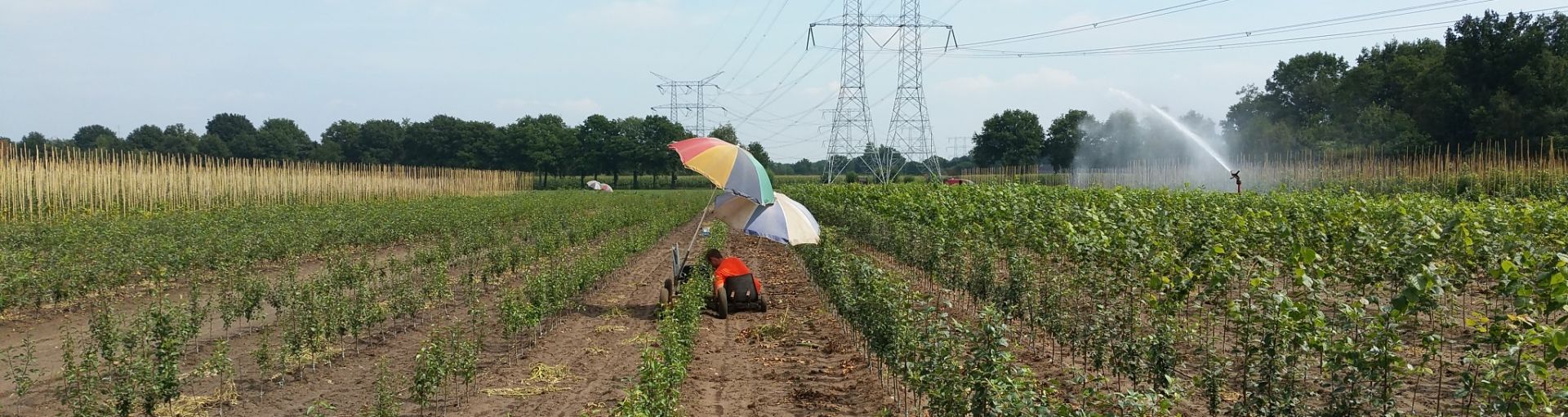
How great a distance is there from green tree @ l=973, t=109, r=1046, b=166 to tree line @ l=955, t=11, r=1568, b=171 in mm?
92

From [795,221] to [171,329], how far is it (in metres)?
6.84

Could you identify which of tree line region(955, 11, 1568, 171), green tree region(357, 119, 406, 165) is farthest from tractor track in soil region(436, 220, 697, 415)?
green tree region(357, 119, 406, 165)

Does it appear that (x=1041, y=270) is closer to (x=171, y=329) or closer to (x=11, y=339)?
(x=171, y=329)

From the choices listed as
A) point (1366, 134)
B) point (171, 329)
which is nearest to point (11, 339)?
point (171, 329)

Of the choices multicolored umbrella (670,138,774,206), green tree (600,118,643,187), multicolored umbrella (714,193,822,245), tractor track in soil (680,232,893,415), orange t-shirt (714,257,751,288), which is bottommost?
tractor track in soil (680,232,893,415)

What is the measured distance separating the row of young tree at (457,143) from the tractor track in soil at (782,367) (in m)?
75.9

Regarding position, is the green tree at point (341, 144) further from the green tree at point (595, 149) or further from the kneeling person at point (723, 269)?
the kneeling person at point (723, 269)

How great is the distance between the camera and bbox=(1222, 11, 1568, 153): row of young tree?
3881cm

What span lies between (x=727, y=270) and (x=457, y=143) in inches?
3930

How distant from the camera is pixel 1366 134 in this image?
50.4 metres

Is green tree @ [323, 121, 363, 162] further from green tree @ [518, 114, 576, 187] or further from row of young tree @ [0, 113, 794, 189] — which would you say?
green tree @ [518, 114, 576, 187]

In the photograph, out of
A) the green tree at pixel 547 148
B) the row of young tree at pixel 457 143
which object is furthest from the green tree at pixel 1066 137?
the green tree at pixel 547 148

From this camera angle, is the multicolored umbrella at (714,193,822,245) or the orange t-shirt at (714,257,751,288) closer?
the multicolored umbrella at (714,193,822,245)

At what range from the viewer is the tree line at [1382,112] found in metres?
39.3
